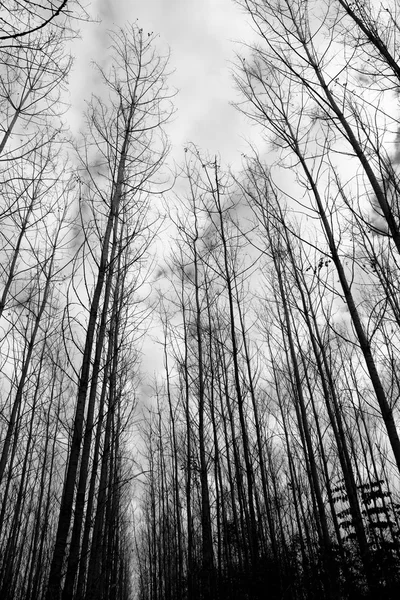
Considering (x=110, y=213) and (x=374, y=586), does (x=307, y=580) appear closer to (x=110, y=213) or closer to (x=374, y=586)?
(x=374, y=586)

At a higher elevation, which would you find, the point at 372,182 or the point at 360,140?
the point at 360,140

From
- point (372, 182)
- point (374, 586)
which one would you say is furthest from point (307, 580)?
point (372, 182)

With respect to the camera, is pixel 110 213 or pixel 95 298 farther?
pixel 110 213

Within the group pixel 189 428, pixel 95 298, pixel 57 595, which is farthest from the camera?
pixel 189 428

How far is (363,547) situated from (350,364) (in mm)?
4073

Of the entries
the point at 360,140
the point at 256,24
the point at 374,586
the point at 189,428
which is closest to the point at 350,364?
the point at 189,428

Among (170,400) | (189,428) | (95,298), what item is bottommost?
(95,298)

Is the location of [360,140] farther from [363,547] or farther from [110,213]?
[363,547]

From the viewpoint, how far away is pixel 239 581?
5230 millimetres

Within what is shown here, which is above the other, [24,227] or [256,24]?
[24,227]

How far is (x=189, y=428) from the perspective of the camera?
7.41m

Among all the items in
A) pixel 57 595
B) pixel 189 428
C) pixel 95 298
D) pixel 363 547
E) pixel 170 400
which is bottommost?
pixel 57 595

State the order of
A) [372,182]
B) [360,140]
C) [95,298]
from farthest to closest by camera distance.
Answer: [95,298]
[360,140]
[372,182]

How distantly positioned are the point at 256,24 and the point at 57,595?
4415 millimetres
